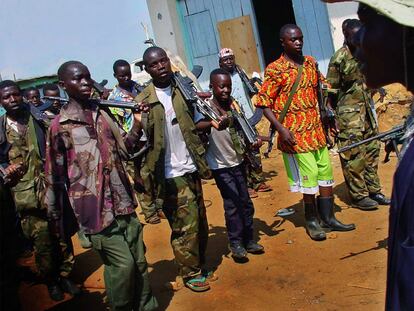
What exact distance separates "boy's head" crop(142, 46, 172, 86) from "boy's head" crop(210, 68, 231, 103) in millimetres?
522

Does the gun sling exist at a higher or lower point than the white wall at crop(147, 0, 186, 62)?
lower

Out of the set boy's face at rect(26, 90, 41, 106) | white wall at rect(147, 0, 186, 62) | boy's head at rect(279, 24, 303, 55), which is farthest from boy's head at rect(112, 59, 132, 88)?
white wall at rect(147, 0, 186, 62)

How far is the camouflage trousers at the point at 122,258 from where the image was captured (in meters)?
3.42

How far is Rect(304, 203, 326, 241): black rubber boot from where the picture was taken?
15.5ft

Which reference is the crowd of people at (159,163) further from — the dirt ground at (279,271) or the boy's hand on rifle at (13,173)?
the dirt ground at (279,271)

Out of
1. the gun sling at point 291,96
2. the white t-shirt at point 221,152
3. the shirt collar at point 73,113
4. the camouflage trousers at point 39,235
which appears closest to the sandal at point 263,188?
the gun sling at point 291,96

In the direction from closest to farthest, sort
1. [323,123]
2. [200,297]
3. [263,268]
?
[200,297]
[263,268]
[323,123]

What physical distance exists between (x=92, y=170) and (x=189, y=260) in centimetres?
127

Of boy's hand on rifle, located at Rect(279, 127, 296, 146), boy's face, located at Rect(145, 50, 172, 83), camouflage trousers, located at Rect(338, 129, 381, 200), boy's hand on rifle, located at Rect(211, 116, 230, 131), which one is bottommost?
camouflage trousers, located at Rect(338, 129, 381, 200)

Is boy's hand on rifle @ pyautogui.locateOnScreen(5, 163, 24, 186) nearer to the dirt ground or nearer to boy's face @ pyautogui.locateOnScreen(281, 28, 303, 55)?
the dirt ground

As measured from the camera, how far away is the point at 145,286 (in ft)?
12.0

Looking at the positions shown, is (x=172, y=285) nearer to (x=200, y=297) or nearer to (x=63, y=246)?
(x=200, y=297)

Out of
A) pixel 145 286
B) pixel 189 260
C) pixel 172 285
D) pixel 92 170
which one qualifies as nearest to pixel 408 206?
pixel 92 170

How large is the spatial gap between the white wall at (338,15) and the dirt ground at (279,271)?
12.8ft
